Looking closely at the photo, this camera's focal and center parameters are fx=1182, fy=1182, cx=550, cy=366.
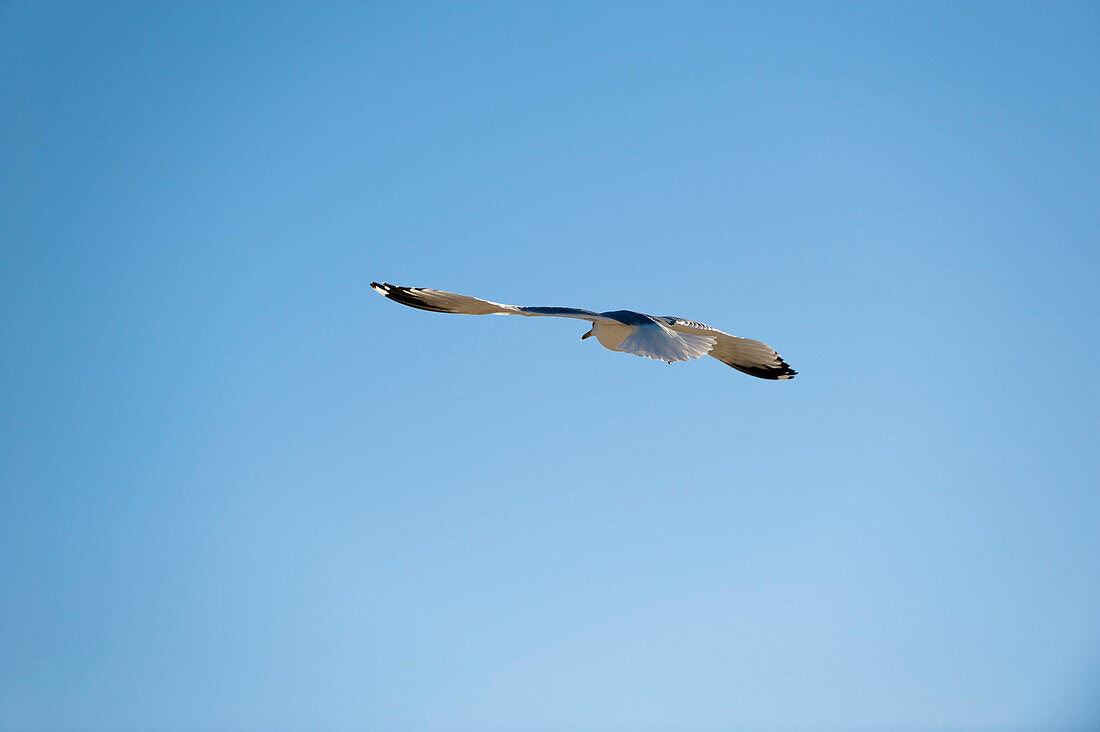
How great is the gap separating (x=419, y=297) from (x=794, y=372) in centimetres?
659

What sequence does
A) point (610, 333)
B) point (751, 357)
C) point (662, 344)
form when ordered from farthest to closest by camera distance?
point (751, 357)
point (610, 333)
point (662, 344)

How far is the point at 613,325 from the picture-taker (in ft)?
49.8

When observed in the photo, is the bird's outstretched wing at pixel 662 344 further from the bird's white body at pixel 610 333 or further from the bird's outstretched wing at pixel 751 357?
the bird's outstretched wing at pixel 751 357

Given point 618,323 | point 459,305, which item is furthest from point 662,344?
point 459,305

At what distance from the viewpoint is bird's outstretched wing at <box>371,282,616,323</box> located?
14.7 meters

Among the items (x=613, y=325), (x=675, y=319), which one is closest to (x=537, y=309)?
(x=613, y=325)

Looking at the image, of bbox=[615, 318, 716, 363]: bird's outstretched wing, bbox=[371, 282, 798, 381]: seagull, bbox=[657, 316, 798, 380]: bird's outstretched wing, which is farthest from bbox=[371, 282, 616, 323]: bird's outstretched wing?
bbox=[657, 316, 798, 380]: bird's outstretched wing

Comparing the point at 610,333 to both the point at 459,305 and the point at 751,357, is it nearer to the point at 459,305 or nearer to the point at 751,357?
the point at 459,305

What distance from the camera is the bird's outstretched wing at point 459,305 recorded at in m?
14.7

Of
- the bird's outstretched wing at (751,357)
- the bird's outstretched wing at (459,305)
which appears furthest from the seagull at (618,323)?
the bird's outstretched wing at (751,357)

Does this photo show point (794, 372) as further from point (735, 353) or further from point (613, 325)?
point (613, 325)

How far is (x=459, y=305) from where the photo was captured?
49.6ft

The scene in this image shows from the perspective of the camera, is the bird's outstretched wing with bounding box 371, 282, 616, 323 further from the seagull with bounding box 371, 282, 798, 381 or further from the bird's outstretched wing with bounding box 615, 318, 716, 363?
the bird's outstretched wing with bounding box 615, 318, 716, 363

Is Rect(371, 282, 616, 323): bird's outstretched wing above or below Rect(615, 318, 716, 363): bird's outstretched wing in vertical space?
above
